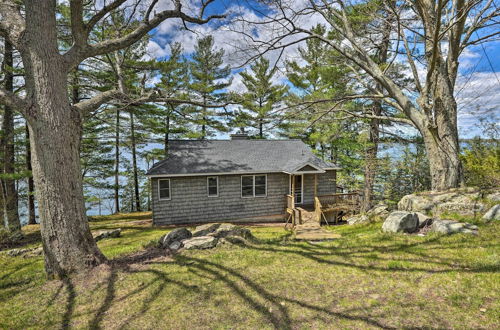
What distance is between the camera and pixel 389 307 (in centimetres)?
285

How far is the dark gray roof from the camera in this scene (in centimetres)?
1208

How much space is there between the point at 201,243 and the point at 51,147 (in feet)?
11.7

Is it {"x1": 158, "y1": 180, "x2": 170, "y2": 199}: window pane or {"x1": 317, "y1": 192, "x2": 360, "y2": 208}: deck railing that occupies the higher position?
{"x1": 158, "y1": 180, "x2": 170, "y2": 199}: window pane

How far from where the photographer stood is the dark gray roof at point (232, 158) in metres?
12.1

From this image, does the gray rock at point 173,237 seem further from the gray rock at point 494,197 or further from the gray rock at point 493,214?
the gray rock at point 494,197

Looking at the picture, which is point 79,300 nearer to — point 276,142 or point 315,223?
point 315,223

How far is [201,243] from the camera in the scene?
5.49m

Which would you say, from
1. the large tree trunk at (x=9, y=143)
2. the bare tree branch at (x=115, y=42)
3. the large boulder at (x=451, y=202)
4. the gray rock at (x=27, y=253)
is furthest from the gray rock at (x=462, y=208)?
the large tree trunk at (x=9, y=143)

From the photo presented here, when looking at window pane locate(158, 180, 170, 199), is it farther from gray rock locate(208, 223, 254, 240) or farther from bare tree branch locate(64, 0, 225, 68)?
bare tree branch locate(64, 0, 225, 68)

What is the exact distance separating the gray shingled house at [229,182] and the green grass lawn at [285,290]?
22.5 ft

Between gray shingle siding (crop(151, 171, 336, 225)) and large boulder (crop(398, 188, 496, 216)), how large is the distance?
7650mm

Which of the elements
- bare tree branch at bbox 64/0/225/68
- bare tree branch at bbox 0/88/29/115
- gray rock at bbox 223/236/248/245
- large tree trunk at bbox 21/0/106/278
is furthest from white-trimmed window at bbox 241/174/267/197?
bare tree branch at bbox 0/88/29/115

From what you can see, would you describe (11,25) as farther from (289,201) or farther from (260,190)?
(289,201)

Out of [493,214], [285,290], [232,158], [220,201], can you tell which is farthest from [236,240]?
[232,158]
